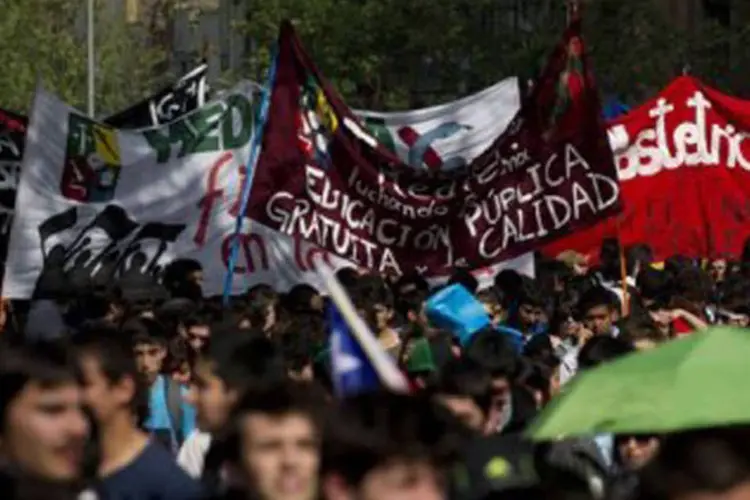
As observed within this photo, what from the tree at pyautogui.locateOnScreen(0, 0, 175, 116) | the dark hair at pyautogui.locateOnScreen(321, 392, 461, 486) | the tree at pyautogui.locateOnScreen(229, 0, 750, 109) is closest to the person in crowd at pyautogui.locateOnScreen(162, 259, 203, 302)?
the dark hair at pyautogui.locateOnScreen(321, 392, 461, 486)

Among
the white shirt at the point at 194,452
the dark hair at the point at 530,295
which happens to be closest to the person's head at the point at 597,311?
the dark hair at the point at 530,295

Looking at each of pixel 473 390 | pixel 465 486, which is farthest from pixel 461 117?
pixel 465 486

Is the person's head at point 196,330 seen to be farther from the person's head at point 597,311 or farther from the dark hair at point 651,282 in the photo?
the dark hair at point 651,282

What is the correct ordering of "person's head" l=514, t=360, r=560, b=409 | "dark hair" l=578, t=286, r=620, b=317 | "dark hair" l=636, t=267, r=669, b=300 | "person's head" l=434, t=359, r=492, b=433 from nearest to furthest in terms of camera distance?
1. "person's head" l=434, t=359, r=492, b=433
2. "person's head" l=514, t=360, r=560, b=409
3. "dark hair" l=578, t=286, r=620, b=317
4. "dark hair" l=636, t=267, r=669, b=300

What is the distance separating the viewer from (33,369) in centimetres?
792

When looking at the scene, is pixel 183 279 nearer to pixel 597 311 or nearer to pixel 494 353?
pixel 597 311

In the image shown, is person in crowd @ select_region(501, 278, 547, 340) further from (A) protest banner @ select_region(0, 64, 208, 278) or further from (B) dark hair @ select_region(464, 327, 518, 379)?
(B) dark hair @ select_region(464, 327, 518, 379)

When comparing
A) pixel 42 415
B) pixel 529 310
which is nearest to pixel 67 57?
pixel 529 310

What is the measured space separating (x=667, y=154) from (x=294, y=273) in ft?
13.1

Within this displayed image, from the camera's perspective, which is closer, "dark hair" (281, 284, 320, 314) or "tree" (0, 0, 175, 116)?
"dark hair" (281, 284, 320, 314)

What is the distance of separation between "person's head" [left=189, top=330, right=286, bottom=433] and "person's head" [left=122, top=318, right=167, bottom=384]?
7.54ft

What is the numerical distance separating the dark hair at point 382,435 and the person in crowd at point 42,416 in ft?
2.14

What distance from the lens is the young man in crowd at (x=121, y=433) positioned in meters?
8.55

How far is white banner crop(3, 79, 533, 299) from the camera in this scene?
18.2 m
